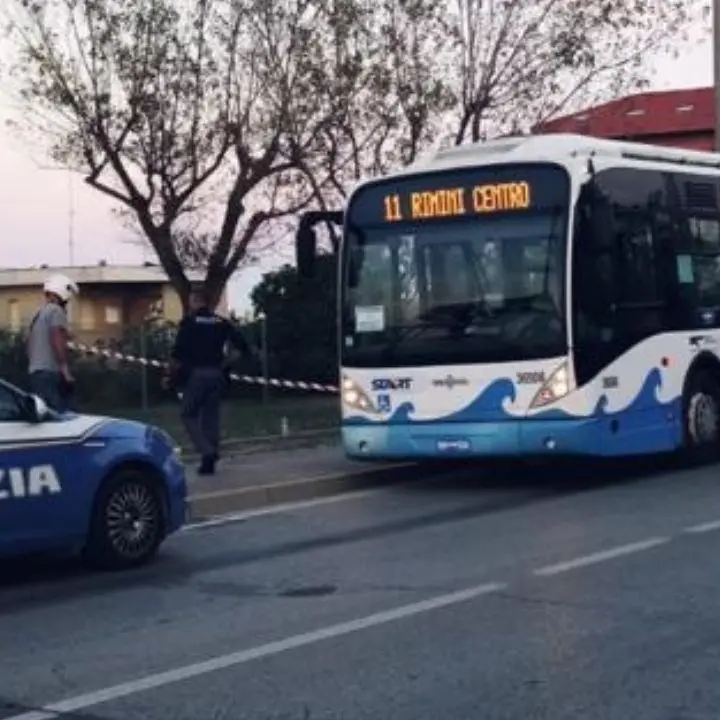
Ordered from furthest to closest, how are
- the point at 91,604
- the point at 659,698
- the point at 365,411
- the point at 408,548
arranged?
the point at 365,411
the point at 408,548
the point at 91,604
the point at 659,698

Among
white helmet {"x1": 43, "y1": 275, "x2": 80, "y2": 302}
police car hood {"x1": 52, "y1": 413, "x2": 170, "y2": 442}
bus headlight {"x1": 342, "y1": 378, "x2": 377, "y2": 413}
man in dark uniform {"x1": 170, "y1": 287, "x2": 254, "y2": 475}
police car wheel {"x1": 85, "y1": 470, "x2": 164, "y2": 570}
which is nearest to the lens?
police car hood {"x1": 52, "y1": 413, "x2": 170, "y2": 442}

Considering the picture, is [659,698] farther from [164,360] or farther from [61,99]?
[164,360]

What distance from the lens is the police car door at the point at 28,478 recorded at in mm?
10758

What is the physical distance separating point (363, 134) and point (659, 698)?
2223cm

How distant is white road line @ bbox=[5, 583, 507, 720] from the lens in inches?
302

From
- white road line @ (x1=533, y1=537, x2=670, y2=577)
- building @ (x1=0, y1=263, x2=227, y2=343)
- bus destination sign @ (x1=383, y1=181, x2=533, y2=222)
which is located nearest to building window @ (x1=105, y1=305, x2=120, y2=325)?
building @ (x1=0, y1=263, x2=227, y2=343)

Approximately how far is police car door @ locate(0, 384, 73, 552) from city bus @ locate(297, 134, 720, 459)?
18.0 ft

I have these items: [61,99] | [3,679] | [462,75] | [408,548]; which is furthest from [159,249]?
[3,679]

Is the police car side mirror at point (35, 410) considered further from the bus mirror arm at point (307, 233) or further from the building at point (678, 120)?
the building at point (678, 120)

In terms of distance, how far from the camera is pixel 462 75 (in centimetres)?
2959

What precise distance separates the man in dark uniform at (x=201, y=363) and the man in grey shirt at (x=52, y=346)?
4.37 feet

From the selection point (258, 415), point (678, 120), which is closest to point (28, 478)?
point (258, 415)

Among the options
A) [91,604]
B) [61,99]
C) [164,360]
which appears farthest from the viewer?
[164,360]

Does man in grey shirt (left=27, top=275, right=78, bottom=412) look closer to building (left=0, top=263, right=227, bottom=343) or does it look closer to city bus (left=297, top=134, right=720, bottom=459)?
city bus (left=297, top=134, right=720, bottom=459)
